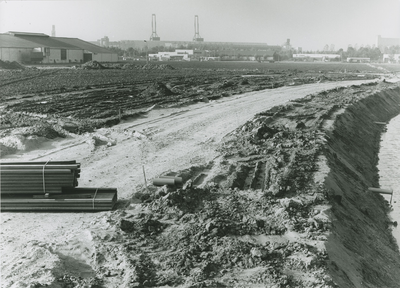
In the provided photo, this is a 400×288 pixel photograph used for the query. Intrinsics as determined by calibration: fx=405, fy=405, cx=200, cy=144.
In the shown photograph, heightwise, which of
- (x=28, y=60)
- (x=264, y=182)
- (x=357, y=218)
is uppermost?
(x=28, y=60)

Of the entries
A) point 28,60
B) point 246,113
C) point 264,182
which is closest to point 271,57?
point 28,60

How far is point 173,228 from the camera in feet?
27.6

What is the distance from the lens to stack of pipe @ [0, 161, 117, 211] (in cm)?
920

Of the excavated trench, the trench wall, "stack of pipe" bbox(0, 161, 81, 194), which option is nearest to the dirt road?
"stack of pipe" bbox(0, 161, 81, 194)

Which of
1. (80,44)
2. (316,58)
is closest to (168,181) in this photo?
(80,44)

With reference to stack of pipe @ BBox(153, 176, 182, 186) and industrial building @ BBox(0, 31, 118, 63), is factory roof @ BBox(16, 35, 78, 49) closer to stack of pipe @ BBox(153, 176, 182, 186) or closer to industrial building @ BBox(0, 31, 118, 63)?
industrial building @ BBox(0, 31, 118, 63)

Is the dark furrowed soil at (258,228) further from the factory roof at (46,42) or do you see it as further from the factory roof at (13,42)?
the factory roof at (46,42)

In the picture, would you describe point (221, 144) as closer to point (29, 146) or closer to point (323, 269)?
point (29, 146)

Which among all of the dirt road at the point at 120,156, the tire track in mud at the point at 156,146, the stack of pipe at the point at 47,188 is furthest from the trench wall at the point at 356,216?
the stack of pipe at the point at 47,188

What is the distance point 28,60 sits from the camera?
6488 centimetres

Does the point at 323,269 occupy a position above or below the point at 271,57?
below

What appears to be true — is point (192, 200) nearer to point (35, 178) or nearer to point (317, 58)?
point (35, 178)

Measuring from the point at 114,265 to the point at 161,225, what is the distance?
1.65 m

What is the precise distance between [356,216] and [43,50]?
221ft
